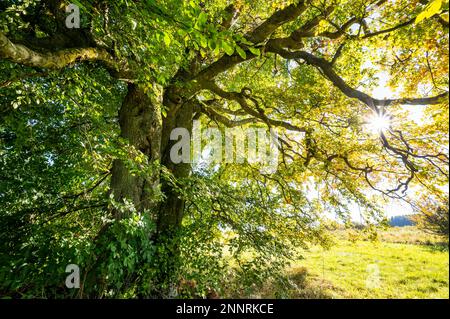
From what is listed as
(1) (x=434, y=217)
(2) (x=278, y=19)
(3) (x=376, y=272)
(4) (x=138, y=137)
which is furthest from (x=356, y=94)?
(3) (x=376, y=272)

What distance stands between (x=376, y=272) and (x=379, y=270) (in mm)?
234

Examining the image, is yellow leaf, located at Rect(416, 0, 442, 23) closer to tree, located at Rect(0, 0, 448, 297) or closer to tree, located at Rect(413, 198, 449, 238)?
tree, located at Rect(0, 0, 448, 297)

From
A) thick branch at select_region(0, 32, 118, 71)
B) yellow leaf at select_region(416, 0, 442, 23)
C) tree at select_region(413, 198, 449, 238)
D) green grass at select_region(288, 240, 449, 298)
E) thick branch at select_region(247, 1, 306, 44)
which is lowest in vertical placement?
green grass at select_region(288, 240, 449, 298)

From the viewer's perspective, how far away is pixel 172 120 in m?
6.38

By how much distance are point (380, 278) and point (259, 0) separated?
9.92 m

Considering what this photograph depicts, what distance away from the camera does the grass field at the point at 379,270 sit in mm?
7246

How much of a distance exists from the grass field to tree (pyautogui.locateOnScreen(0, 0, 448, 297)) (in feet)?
7.25

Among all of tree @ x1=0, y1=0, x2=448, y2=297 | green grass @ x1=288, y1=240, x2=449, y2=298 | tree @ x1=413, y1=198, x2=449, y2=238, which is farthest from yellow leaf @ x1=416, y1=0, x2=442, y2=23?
green grass @ x1=288, y1=240, x2=449, y2=298

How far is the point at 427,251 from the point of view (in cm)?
992

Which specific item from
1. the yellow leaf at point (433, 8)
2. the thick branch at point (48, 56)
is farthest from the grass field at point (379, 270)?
the thick branch at point (48, 56)

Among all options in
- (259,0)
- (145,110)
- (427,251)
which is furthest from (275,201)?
(427,251)

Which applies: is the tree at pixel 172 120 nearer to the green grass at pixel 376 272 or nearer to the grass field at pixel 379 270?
the grass field at pixel 379 270

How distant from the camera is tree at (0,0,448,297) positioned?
3.18 metres

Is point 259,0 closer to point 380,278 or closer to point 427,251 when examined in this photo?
point 380,278
